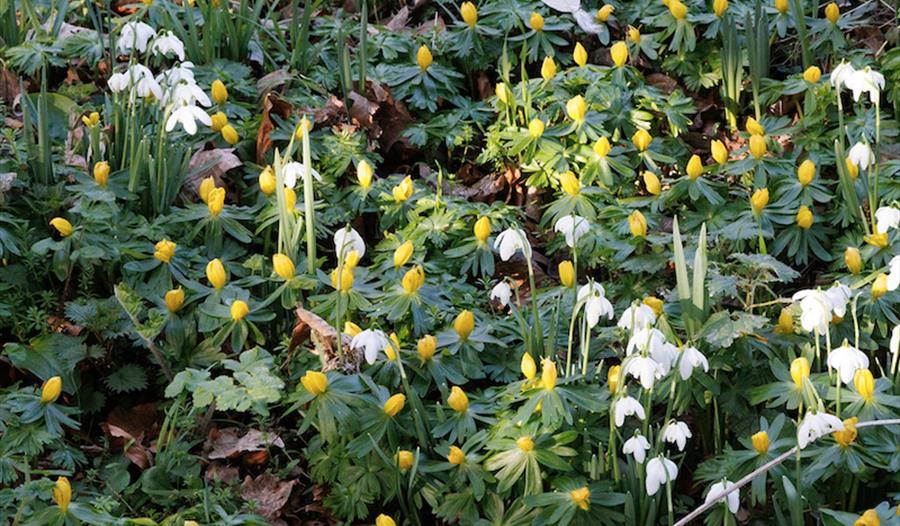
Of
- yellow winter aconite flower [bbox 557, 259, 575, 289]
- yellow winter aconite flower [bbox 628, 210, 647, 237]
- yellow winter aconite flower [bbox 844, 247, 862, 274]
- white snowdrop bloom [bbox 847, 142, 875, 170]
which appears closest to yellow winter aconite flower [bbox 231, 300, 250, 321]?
yellow winter aconite flower [bbox 557, 259, 575, 289]

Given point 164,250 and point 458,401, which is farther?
point 164,250

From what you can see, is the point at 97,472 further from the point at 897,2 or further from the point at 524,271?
the point at 897,2

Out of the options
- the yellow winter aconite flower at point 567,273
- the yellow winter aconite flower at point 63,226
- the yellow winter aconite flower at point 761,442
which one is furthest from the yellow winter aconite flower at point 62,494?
the yellow winter aconite flower at point 761,442

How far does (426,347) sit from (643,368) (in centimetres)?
57

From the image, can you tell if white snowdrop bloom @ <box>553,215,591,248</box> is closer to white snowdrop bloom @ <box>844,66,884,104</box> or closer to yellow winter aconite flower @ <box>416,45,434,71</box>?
white snowdrop bloom @ <box>844,66,884,104</box>

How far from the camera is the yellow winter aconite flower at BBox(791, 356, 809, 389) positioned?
233 centimetres

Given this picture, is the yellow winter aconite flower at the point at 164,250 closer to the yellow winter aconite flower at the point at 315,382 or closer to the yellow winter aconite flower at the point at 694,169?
the yellow winter aconite flower at the point at 315,382

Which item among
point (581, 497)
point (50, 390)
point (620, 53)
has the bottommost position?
point (581, 497)

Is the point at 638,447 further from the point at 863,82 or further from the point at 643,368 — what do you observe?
the point at 863,82

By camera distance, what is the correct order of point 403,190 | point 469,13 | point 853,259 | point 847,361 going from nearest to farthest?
point 847,361 < point 853,259 < point 403,190 < point 469,13

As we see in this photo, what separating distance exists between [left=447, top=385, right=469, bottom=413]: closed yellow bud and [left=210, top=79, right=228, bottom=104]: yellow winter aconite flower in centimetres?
135

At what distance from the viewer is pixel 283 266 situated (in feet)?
8.91

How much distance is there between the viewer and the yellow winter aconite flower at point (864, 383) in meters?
2.34

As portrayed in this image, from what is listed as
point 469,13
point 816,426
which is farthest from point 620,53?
point 816,426
